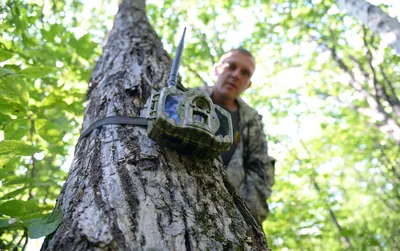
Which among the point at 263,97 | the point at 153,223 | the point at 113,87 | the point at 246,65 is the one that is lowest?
the point at 153,223

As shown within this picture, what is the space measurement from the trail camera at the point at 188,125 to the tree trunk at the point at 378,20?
16.1 feet

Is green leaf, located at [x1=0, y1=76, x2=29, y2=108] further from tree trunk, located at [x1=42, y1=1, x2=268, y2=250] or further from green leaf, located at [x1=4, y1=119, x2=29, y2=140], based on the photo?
tree trunk, located at [x1=42, y1=1, x2=268, y2=250]

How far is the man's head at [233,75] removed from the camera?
10.1 feet

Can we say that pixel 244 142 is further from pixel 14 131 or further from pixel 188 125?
pixel 14 131

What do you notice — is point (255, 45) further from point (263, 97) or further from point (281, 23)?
point (263, 97)

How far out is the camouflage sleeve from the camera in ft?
8.91

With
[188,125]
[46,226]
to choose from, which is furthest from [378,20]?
[46,226]

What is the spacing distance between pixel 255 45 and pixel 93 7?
4.85 metres

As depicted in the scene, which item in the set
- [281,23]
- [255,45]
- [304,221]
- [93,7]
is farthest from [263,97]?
[93,7]

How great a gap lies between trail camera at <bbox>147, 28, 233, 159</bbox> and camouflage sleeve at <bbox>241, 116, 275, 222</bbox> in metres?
1.40

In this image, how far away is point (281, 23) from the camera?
30.8 feet

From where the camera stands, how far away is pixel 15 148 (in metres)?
1.32

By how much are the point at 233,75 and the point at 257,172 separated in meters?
1.01

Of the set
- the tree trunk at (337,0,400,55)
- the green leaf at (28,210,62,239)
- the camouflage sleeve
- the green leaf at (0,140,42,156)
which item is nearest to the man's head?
the camouflage sleeve
